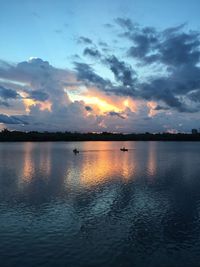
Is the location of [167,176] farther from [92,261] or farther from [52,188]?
[92,261]

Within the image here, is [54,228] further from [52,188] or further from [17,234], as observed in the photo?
[52,188]

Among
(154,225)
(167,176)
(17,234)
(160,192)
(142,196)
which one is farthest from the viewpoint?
(167,176)

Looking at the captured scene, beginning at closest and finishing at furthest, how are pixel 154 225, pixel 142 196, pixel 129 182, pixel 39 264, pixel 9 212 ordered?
pixel 39 264 < pixel 154 225 < pixel 9 212 < pixel 142 196 < pixel 129 182

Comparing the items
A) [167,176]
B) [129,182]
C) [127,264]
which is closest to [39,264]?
[127,264]

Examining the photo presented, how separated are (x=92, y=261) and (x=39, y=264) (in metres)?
4.08

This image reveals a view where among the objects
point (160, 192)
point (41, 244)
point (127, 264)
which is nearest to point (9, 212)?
point (41, 244)

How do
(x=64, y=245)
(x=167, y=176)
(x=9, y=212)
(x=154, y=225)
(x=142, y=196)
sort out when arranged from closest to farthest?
(x=64, y=245), (x=154, y=225), (x=9, y=212), (x=142, y=196), (x=167, y=176)

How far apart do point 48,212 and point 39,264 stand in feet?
51.0

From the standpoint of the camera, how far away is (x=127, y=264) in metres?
25.7

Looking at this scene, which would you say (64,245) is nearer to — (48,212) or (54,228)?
(54,228)

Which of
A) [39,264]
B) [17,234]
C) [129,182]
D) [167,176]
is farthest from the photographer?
[167,176]

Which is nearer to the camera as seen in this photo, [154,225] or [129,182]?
[154,225]

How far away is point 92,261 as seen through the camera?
26.1 metres

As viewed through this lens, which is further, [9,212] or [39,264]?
[9,212]
